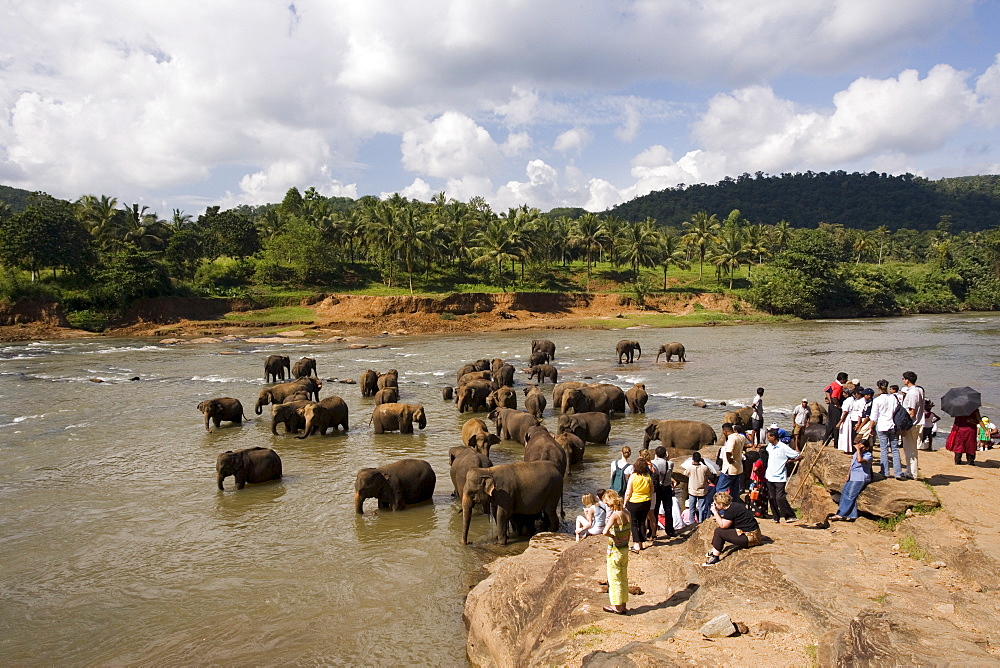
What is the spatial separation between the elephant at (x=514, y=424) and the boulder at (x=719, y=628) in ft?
34.6

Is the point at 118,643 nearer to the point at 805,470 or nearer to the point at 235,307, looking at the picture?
the point at 805,470

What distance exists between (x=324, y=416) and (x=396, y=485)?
24.3ft

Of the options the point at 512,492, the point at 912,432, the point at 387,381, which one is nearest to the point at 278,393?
the point at 387,381

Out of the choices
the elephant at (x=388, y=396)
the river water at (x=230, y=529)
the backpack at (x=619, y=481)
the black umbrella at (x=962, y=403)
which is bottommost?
the river water at (x=230, y=529)

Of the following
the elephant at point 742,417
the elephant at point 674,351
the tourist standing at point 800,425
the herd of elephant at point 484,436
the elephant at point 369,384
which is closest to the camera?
the herd of elephant at point 484,436

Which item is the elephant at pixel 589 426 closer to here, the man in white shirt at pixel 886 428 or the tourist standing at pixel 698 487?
the tourist standing at pixel 698 487

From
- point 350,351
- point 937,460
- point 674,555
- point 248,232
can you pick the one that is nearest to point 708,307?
point 350,351

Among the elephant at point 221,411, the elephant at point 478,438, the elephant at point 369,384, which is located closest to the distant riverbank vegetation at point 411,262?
the elephant at point 369,384

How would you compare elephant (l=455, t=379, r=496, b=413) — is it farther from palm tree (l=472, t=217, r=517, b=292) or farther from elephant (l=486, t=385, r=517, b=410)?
palm tree (l=472, t=217, r=517, b=292)

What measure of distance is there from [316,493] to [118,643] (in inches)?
225

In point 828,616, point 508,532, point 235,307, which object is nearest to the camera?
point 828,616

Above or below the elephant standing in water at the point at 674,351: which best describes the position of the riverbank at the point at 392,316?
above

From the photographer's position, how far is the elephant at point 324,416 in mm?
19469

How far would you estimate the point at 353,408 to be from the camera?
79.5 ft
